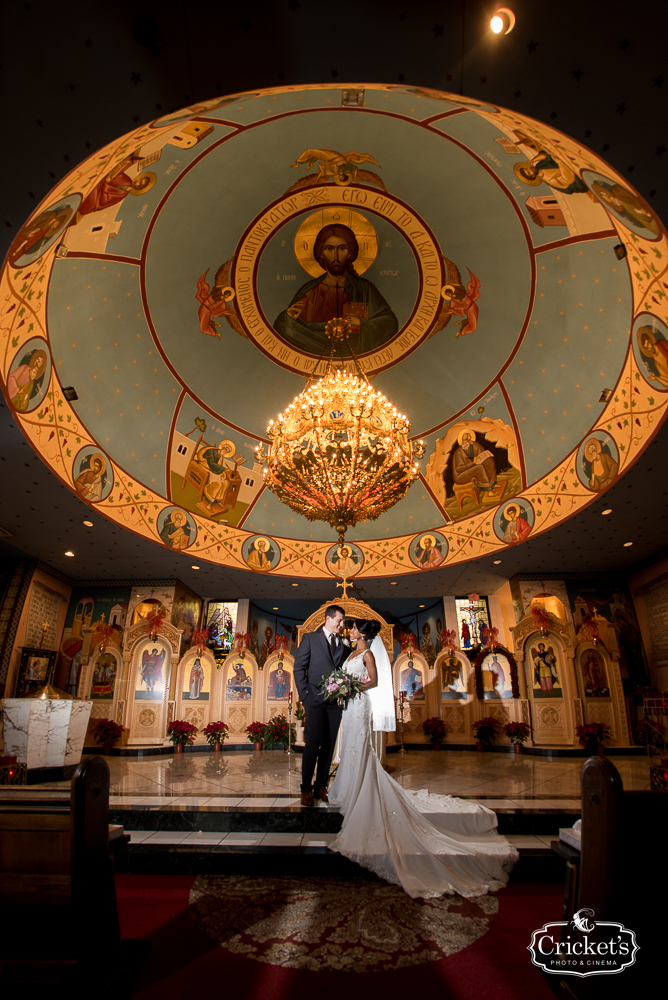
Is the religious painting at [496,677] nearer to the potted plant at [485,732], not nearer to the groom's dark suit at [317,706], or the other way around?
the potted plant at [485,732]

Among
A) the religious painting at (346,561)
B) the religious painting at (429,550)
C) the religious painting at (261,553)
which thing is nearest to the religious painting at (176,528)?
the religious painting at (261,553)

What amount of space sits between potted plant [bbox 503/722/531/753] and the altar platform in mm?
3651

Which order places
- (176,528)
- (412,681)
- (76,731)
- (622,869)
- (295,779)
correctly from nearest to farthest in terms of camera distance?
1. (622,869)
2. (295,779)
3. (76,731)
4. (176,528)
5. (412,681)

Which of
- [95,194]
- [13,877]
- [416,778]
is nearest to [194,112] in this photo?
[95,194]

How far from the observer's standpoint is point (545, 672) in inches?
610

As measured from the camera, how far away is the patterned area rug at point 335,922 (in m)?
3.39

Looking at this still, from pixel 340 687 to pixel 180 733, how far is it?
10675 millimetres

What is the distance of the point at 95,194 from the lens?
23.9 feet

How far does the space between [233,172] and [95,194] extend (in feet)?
11.0

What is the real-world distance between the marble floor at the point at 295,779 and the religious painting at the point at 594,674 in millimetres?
Answer: 1971

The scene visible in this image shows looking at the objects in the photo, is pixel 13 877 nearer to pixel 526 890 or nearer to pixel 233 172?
pixel 526 890

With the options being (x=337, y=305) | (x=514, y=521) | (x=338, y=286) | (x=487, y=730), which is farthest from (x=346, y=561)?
(x=338, y=286)

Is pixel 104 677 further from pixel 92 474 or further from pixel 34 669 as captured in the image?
pixel 92 474

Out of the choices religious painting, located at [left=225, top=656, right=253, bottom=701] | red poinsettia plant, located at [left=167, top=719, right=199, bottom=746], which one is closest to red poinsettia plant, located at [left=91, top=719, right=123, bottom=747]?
red poinsettia plant, located at [left=167, top=719, right=199, bottom=746]
